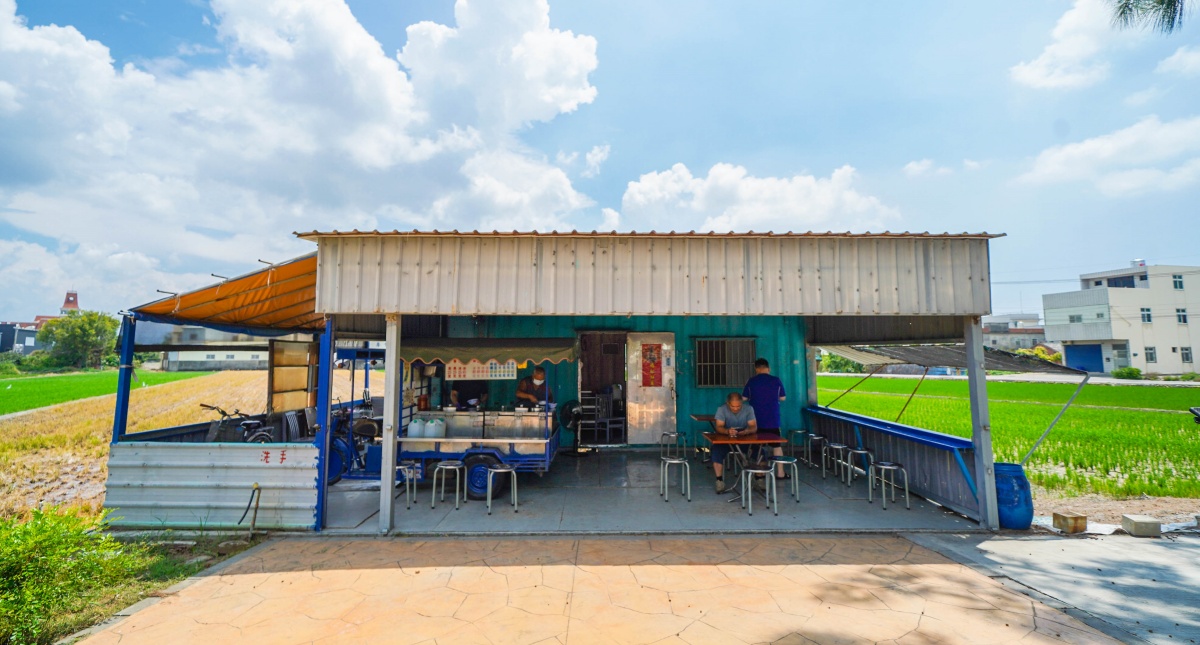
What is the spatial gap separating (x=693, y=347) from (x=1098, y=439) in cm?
1066

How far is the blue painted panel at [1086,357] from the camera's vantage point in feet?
153

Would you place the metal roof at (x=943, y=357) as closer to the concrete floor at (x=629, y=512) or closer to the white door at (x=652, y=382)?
the concrete floor at (x=629, y=512)

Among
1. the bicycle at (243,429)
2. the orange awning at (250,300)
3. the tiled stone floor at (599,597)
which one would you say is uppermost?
the orange awning at (250,300)

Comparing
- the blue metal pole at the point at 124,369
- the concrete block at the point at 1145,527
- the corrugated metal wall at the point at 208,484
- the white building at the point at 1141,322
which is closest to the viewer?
the concrete block at the point at 1145,527

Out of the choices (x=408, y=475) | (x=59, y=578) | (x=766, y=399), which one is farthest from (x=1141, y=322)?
(x=59, y=578)

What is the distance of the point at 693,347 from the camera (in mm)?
10930

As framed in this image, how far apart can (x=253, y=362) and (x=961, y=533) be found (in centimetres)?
7682

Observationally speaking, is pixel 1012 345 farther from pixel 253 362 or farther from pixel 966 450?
pixel 253 362

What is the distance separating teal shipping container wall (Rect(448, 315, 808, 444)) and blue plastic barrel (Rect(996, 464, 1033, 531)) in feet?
15.5

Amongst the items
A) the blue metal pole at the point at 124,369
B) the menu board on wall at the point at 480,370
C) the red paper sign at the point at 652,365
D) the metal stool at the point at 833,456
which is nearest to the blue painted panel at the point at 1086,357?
the metal stool at the point at 833,456

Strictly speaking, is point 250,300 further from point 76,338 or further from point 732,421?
point 76,338

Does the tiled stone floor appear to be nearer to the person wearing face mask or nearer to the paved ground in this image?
the paved ground

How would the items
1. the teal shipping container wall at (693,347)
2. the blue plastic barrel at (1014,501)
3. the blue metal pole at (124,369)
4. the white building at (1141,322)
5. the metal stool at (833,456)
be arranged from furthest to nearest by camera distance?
the white building at (1141,322) → the teal shipping container wall at (693,347) → the metal stool at (833,456) → the blue metal pole at (124,369) → the blue plastic barrel at (1014,501)

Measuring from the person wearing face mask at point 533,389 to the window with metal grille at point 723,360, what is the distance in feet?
12.0
